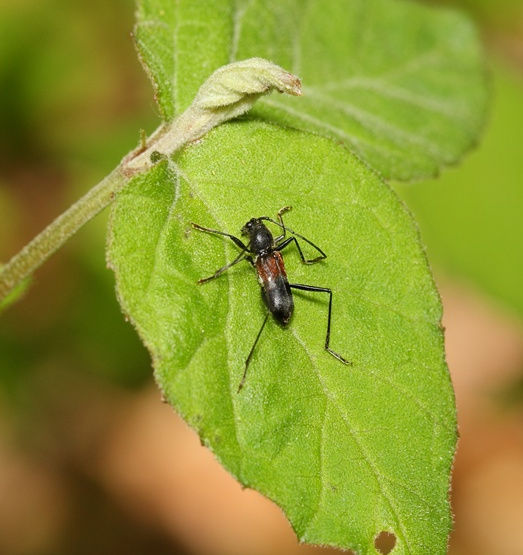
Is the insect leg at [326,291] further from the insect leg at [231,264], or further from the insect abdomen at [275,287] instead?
the insect leg at [231,264]

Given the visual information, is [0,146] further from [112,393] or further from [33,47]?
[112,393]

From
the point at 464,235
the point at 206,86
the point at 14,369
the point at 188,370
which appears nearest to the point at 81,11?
the point at 14,369

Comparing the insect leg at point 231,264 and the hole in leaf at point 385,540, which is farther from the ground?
the insect leg at point 231,264

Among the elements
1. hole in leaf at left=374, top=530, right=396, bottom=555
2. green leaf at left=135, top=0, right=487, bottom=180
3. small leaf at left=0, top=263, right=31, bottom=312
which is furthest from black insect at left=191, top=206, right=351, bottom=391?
small leaf at left=0, top=263, right=31, bottom=312

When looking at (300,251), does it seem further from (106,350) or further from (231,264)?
(106,350)

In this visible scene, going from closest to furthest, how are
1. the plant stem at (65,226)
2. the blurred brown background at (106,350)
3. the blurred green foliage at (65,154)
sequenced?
the plant stem at (65,226)
the blurred brown background at (106,350)
the blurred green foliage at (65,154)

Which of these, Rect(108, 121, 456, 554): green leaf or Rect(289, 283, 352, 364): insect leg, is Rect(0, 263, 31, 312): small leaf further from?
Rect(289, 283, 352, 364): insect leg

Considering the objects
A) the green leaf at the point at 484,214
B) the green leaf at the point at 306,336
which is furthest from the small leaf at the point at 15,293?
the green leaf at the point at 484,214
